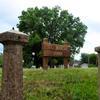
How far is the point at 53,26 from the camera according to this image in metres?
67.9

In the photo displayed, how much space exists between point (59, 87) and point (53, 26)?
57586 mm

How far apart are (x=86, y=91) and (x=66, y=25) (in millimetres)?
58679

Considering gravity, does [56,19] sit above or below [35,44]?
above

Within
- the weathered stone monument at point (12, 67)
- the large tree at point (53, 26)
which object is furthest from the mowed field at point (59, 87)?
the large tree at point (53, 26)

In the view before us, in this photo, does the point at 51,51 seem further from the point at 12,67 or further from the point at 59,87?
the point at 12,67

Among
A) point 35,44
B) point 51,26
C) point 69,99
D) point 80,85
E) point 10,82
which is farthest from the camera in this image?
point 51,26

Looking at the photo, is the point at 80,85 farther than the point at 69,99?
Yes

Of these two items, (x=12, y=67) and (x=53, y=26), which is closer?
(x=12, y=67)

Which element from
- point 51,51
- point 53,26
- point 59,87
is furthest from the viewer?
point 53,26

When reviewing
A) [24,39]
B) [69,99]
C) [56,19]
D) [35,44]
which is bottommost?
[69,99]

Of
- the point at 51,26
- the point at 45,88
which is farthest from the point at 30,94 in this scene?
the point at 51,26

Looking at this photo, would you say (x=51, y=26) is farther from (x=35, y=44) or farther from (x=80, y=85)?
(x=80, y=85)

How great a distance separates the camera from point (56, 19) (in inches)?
2692

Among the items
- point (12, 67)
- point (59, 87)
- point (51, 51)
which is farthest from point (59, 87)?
point (51, 51)
